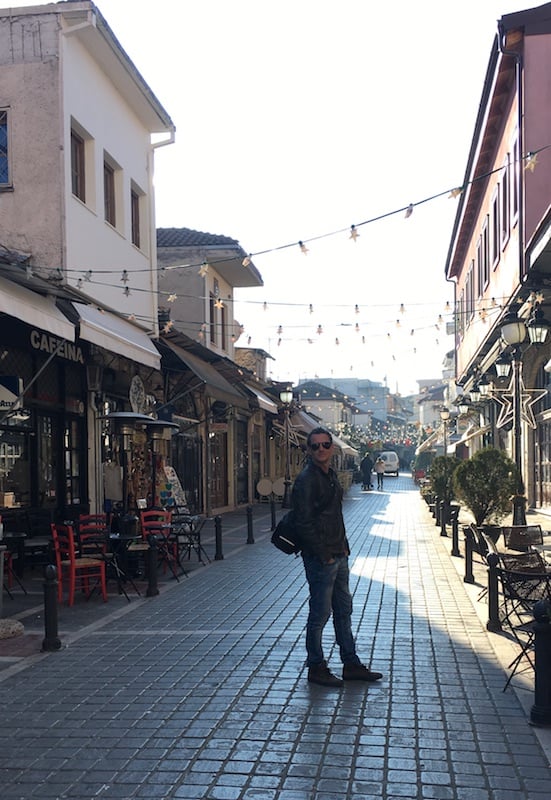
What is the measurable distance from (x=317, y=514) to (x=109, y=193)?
42.7ft

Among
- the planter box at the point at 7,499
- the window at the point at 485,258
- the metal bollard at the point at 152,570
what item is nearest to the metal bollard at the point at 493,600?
the metal bollard at the point at 152,570

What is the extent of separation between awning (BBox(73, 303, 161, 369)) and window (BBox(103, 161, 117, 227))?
222 centimetres

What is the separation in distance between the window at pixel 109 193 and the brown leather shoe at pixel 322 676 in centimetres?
1278

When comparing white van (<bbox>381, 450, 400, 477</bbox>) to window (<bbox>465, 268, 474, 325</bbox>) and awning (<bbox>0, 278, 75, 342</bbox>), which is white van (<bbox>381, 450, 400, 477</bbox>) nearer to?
window (<bbox>465, 268, 474, 325</bbox>)

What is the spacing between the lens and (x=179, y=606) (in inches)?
383

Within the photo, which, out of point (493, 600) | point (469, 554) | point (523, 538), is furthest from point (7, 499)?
point (493, 600)

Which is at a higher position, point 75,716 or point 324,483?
point 324,483

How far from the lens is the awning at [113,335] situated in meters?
11.9

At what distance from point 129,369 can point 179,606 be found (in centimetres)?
881

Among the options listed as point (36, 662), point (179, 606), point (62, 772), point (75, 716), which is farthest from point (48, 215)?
point (62, 772)

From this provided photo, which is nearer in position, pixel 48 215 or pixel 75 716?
pixel 75 716

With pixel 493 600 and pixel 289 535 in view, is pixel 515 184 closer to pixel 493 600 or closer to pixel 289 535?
pixel 493 600

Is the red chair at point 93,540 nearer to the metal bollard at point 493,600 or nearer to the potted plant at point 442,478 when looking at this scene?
the metal bollard at point 493,600

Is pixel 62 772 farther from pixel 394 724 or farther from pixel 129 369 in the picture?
pixel 129 369
